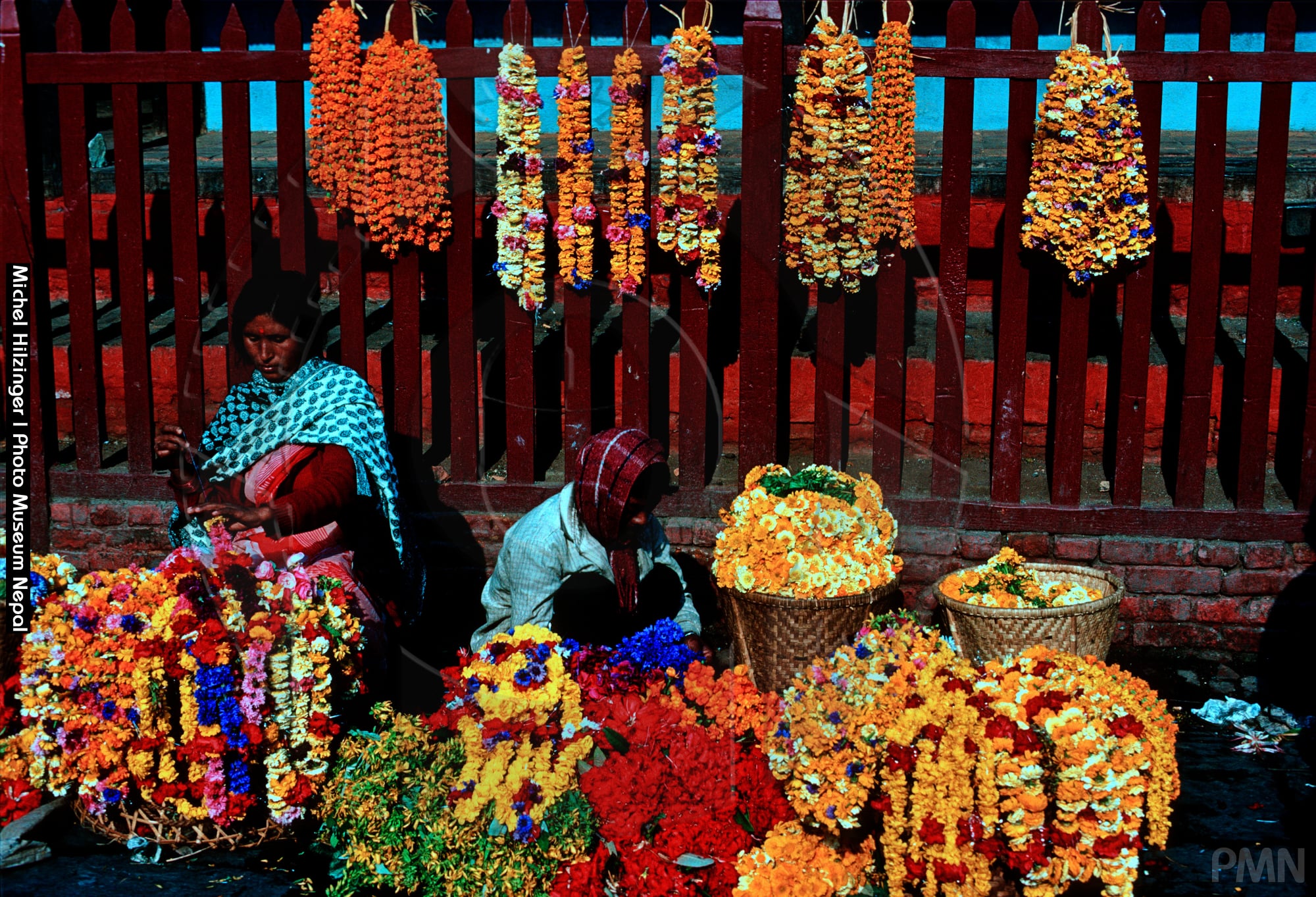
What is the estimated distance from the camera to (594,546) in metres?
4.26

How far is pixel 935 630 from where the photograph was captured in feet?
12.6

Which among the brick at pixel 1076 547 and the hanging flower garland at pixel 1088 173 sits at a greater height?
the hanging flower garland at pixel 1088 173

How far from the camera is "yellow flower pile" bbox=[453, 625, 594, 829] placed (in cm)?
340

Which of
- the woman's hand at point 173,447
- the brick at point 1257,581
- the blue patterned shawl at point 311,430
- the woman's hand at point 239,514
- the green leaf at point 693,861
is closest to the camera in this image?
the green leaf at point 693,861

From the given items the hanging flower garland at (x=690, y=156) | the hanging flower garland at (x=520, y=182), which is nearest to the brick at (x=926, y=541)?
the hanging flower garland at (x=690, y=156)

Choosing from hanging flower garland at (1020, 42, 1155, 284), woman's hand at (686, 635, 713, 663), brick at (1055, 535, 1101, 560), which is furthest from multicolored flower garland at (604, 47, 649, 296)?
brick at (1055, 535, 1101, 560)

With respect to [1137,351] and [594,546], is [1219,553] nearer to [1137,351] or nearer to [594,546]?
[1137,351]

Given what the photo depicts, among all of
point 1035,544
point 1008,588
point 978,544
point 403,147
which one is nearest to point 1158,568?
point 1035,544

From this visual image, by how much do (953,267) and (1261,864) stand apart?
2.49 meters

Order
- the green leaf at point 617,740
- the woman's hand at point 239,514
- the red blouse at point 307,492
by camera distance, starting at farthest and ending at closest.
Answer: the red blouse at point 307,492
the woman's hand at point 239,514
the green leaf at point 617,740

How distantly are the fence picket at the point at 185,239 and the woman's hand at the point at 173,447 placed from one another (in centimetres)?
115

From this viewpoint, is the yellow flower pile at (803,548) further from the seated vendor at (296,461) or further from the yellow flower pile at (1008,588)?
the seated vendor at (296,461)

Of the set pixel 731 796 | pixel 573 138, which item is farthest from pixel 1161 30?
pixel 731 796

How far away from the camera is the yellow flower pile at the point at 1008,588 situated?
4547 millimetres
